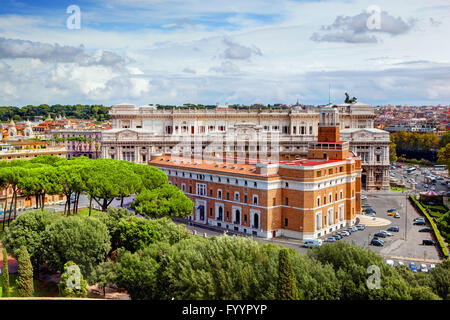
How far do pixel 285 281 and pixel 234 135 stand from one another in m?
49.1

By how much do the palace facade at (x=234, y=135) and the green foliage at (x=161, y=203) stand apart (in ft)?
85.3

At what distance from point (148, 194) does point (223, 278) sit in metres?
18.4

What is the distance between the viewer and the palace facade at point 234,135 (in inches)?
2726

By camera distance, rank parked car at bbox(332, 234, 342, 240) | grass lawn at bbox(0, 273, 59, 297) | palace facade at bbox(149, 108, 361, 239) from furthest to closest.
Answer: parked car at bbox(332, 234, 342, 240)
palace facade at bbox(149, 108, 361, 239)
grass lawn at bbox(0, 273, 59, 297)

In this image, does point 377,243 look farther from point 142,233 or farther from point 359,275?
point 142,233

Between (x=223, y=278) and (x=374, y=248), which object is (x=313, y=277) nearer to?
(x=223, y=278)

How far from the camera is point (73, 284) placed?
87.2 feet

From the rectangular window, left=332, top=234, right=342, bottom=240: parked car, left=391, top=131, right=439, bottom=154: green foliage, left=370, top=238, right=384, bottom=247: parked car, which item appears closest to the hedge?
left=370, top=238, right=384, bottom=247: parked car

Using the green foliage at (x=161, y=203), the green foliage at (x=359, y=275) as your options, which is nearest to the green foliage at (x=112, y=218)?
the green foliage at (x=161, y=203)

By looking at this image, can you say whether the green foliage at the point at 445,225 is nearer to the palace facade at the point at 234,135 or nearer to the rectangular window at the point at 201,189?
the rectangular window at the point at 201,189

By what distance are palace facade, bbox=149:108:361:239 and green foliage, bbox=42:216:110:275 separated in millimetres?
16216

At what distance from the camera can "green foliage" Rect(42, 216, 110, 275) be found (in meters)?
29.8

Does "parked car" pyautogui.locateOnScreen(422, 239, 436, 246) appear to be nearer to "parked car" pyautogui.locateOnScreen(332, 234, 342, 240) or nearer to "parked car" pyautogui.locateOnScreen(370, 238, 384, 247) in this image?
"parked car" pyautogui.locateOnScreen(370, 238, 384, 247)

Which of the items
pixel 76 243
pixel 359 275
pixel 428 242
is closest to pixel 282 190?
pixel 428 242
